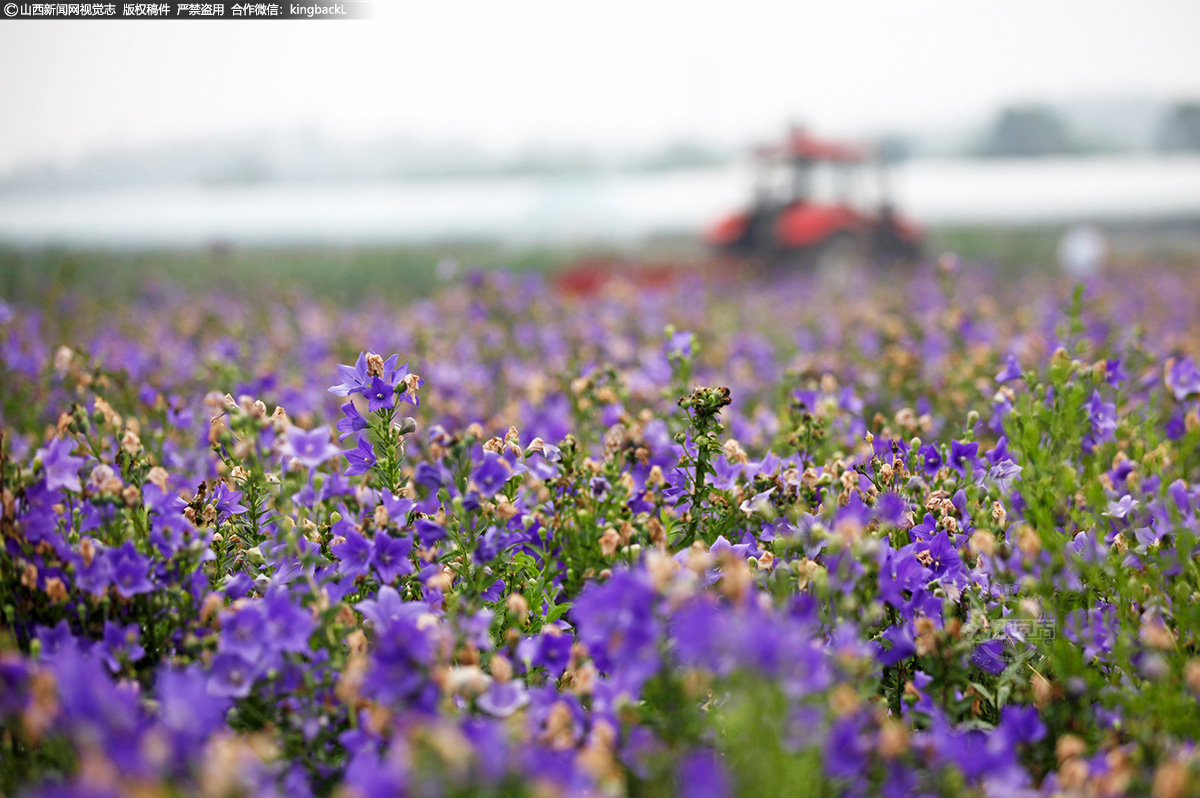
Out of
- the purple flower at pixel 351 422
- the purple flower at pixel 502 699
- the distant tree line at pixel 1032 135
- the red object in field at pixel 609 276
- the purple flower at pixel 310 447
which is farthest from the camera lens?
the distant tree line at pixel 1032 135

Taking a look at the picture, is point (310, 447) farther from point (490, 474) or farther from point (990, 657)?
point (990, 657)

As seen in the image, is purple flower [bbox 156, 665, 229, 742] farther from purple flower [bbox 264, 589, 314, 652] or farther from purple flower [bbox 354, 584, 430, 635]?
purple flower [bbox 354, 584, 430, 635]

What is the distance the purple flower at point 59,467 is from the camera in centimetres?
169

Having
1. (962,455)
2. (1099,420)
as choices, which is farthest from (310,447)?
(1099,420)

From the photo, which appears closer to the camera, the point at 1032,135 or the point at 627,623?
the point at 627,623

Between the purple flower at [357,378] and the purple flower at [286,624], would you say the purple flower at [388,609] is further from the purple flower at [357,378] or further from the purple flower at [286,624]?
the purple flower at [357,378]

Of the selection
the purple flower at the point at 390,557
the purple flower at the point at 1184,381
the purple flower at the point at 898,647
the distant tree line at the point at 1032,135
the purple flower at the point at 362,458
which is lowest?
the purple flower at the point at 898,647

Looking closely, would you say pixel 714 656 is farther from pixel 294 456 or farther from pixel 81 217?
pixel 81 217

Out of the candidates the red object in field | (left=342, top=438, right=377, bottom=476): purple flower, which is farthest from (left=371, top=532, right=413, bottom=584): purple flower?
the red object in field

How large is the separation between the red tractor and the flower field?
9.82m

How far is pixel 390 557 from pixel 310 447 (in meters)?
0.27

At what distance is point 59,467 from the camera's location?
5.64 feet

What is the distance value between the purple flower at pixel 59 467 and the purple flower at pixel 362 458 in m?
0.55

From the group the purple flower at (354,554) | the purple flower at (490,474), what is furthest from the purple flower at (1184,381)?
the purple flower at (354,554)
